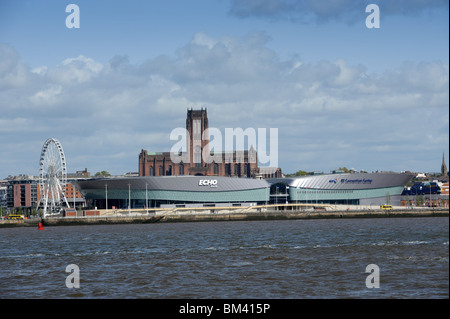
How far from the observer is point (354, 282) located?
30.5 metres

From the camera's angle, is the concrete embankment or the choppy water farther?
the concrete embankment

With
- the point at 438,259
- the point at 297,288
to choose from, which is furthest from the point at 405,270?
the point at 297,288

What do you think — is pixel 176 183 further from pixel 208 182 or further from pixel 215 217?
pixel 215 217

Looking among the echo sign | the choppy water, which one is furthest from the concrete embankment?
the choppy water

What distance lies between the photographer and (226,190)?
189m

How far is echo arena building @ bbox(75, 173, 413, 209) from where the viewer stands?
183m

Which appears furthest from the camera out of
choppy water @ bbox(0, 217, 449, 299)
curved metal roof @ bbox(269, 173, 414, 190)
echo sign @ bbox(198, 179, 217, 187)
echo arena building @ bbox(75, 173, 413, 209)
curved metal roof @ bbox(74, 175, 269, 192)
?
curved metal roof @ bbox(269, 173, 414, 190)

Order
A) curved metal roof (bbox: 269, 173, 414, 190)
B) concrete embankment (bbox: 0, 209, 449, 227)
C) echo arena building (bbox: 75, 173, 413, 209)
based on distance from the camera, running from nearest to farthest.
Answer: concrete embankment (bbox: 0, 209, 449, 227)
echo arena building (bbox: 75, 173, 413, 209)
curved metal roof (bbox: 269, 173, 414, 190)

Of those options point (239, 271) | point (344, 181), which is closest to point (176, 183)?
point (344, 181)

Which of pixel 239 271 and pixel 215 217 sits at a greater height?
pixel 239 271

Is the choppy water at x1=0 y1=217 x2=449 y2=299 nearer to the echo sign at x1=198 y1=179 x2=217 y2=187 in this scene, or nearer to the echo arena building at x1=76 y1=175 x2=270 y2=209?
the echo arena building at x1=76 y1=175 x2=270 y2=209

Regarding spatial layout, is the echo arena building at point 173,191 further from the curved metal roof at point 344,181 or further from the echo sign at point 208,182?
the curved metal roof at point 344,181

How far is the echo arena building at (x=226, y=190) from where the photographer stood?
18262cm
